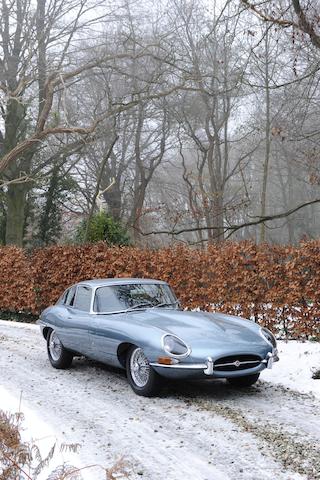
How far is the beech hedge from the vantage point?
1019cm

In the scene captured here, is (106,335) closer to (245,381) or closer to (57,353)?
(57,353)

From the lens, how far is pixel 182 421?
19.1 ft

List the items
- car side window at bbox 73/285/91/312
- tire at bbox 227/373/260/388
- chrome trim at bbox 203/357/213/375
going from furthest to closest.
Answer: car side window at bbox 73/285/91/312 → tire at bbox 227/373/260/388 → chrome trim at bbox 203/357/213/375

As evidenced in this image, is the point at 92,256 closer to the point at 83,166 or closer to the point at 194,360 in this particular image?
the point at 194,360

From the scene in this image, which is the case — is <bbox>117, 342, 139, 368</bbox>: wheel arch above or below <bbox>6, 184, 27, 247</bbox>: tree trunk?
below

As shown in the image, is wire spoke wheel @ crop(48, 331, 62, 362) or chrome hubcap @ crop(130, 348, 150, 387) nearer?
chrome hubcap @ crop(130, 348, 150, 387)

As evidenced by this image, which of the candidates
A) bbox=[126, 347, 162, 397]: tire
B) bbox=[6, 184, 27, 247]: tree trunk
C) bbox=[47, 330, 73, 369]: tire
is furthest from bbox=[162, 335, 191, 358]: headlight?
bbox=[6, 184, 27, 247]: tree trunk

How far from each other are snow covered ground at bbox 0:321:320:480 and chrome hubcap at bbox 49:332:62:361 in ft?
1.00

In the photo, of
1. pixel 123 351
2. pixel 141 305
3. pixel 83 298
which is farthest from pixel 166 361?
pixel 83 298

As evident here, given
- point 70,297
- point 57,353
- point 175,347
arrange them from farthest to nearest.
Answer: point 70,297 → point 57,353 → point 175,347

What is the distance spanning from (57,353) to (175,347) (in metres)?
3.12

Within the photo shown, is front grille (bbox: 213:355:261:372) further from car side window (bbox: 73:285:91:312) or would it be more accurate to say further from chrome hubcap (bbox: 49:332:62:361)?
chrome hubcap (bbox: 49:332:62:361)

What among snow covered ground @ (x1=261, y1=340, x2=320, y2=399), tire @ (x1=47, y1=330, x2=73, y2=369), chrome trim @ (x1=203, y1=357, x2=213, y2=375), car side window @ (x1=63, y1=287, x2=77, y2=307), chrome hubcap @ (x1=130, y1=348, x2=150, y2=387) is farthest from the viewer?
car side window @ (x1=63, y1=287, x2=77, y2=307)

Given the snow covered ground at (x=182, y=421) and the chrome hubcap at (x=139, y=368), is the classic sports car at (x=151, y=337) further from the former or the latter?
the snow covered ground at (x=182, y=421)
